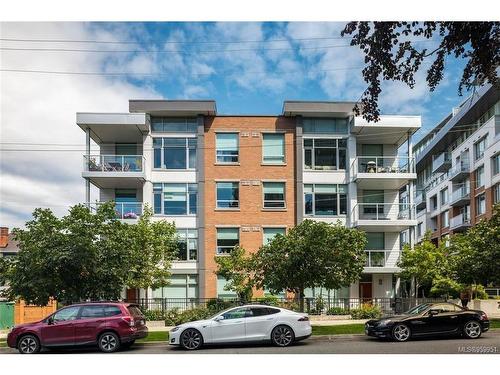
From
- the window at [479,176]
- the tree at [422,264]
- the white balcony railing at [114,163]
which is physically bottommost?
the tree at [422,264]

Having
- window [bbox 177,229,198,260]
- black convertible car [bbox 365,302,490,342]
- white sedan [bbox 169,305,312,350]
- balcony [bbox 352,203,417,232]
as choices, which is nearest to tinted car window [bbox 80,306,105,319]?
white sedan [bbox 169,305,312,350]

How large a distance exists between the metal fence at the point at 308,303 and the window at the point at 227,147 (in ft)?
21.2

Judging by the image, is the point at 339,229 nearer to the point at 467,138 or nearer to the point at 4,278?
the point at 467,138

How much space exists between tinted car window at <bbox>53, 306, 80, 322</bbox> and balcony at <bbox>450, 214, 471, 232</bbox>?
17667mm

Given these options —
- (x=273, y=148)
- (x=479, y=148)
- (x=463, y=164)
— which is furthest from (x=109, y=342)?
(x=273, y=148)

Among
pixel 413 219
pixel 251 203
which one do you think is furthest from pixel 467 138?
pixel 251 203

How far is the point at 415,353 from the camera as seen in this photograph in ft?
45.3

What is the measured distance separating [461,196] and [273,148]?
8673mm

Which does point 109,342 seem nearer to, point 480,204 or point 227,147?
point 227,147

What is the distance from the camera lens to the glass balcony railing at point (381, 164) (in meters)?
26.9

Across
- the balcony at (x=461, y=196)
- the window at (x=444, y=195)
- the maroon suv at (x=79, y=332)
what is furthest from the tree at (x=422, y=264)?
the maroon suv at (x=79, y=332)

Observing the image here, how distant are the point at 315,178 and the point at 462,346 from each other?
14319mm

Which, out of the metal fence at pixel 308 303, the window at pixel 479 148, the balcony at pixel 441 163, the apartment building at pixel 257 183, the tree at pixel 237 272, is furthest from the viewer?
the apartment building at pixel 257 183

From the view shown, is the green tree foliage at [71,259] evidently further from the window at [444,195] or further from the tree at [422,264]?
the window at [444,195]
